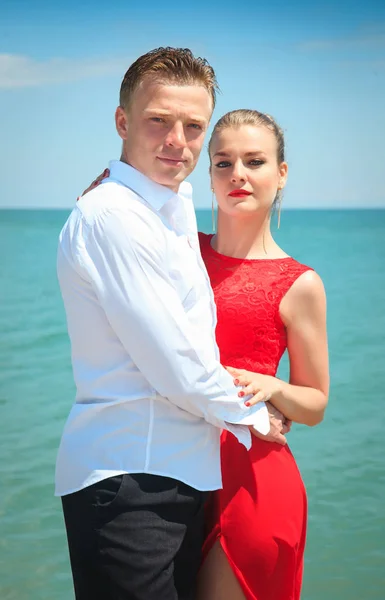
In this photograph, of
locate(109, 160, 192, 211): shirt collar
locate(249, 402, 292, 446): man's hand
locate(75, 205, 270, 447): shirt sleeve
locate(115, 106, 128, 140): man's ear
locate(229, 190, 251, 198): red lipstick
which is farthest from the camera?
locate(229, 190, 251, 198): red lipstick

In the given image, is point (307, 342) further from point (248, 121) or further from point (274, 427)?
Answer: point (248, 121)

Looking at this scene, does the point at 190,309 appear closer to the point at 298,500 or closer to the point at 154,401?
the point at 154,401

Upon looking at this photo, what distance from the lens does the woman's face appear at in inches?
92.0

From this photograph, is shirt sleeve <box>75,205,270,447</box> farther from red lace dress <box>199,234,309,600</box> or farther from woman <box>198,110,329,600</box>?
red lace dress <box>199,234,309,600</box>

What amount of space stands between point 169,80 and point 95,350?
63cm

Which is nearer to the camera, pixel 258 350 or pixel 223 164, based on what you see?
pixel 258 350

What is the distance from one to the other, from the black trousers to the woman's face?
848 mm

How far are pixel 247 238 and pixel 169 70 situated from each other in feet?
2.05

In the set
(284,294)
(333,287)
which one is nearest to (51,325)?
(333,287)

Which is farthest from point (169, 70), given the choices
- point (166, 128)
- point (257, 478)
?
point (257, 478)

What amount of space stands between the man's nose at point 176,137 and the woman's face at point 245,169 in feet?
1.36

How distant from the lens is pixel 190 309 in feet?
6.23

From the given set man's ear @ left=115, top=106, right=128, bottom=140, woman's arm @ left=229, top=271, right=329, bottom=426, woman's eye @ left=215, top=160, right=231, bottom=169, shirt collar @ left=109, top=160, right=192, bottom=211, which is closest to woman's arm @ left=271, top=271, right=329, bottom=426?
woman's arm @ left=229, top=271, right=329, bottom=426

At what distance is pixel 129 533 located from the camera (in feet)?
Answer: 5.90
